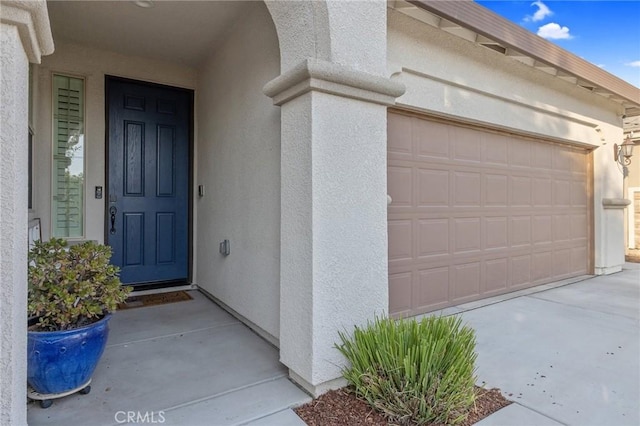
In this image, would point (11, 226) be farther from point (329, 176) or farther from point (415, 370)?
point (415, 370)

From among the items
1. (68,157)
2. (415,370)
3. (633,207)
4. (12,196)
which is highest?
(68,157)

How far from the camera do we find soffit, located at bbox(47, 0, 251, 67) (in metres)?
3.43

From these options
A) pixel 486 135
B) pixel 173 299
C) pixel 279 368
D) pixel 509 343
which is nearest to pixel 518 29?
pixel 486 135

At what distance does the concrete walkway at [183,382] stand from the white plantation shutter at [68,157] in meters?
1.46

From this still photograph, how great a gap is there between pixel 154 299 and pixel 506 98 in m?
4.88

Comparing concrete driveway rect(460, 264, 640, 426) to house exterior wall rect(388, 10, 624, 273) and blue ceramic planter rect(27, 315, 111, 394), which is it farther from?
blue ceramic planter rect(27, 315, 111, 394)

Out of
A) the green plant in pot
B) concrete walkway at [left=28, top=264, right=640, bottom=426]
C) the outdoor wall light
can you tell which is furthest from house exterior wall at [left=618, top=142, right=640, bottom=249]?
the green plant in pot

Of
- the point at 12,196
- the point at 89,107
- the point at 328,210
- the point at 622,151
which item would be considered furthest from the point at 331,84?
the point at 622,151

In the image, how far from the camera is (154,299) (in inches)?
172

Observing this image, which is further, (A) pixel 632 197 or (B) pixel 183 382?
(A) pixel 632 197

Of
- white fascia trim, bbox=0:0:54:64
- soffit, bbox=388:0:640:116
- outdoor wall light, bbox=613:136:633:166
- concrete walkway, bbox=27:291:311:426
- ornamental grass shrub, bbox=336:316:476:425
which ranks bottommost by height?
concrete walkway, bbox=27:291:311:426

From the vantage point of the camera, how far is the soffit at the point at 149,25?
11.3 ft

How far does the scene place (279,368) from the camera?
2.62 m

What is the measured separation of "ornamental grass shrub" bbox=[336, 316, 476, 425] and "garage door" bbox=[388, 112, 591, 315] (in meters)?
1.48
